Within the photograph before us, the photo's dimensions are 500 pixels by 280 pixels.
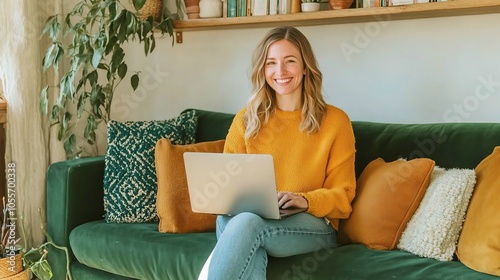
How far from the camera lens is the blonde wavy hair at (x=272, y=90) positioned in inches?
96.0

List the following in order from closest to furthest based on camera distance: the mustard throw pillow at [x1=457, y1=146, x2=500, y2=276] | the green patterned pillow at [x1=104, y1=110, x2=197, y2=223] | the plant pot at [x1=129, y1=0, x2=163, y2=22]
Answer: the mustard throw pillow at [x1=457, y1=146, x2=500, y2=276]
the green patterned pillow at [x1=104, y1=110, x2=197, y2=223]
the plant pot at [x1=129, y1=0, x2=163, y2=22]

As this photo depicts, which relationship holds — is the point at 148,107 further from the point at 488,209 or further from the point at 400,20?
the point at 488,209

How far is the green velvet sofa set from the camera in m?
2.07

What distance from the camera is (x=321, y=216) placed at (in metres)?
2.27

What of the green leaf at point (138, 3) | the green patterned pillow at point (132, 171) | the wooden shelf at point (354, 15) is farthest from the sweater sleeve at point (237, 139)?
the green leaf at point (138, 3)

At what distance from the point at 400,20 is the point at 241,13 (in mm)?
761

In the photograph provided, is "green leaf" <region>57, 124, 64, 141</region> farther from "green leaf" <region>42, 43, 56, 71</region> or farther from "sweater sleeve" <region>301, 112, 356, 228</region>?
"sweater sleeve" <region>301, 112, 356, 228</region>

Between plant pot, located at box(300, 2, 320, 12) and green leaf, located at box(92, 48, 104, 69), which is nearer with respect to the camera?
plant pot, located at box(300, 2, 320, 12)

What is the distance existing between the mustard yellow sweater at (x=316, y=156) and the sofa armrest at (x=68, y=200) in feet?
2.59

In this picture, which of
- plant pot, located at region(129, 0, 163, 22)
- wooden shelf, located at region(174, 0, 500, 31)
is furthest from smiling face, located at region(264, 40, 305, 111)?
plant pot, located at region(129, 0, 163, 22)

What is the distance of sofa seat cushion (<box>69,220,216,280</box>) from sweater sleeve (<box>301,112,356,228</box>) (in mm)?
403

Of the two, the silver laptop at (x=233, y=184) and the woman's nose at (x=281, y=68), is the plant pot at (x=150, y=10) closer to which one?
the woman's nose at (x=281, y=68)

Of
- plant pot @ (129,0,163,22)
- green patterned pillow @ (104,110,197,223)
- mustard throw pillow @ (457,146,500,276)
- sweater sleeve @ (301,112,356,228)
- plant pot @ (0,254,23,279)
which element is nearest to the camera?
mustard throw pillow @ (457,146,500,276)

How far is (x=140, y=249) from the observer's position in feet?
8.20
